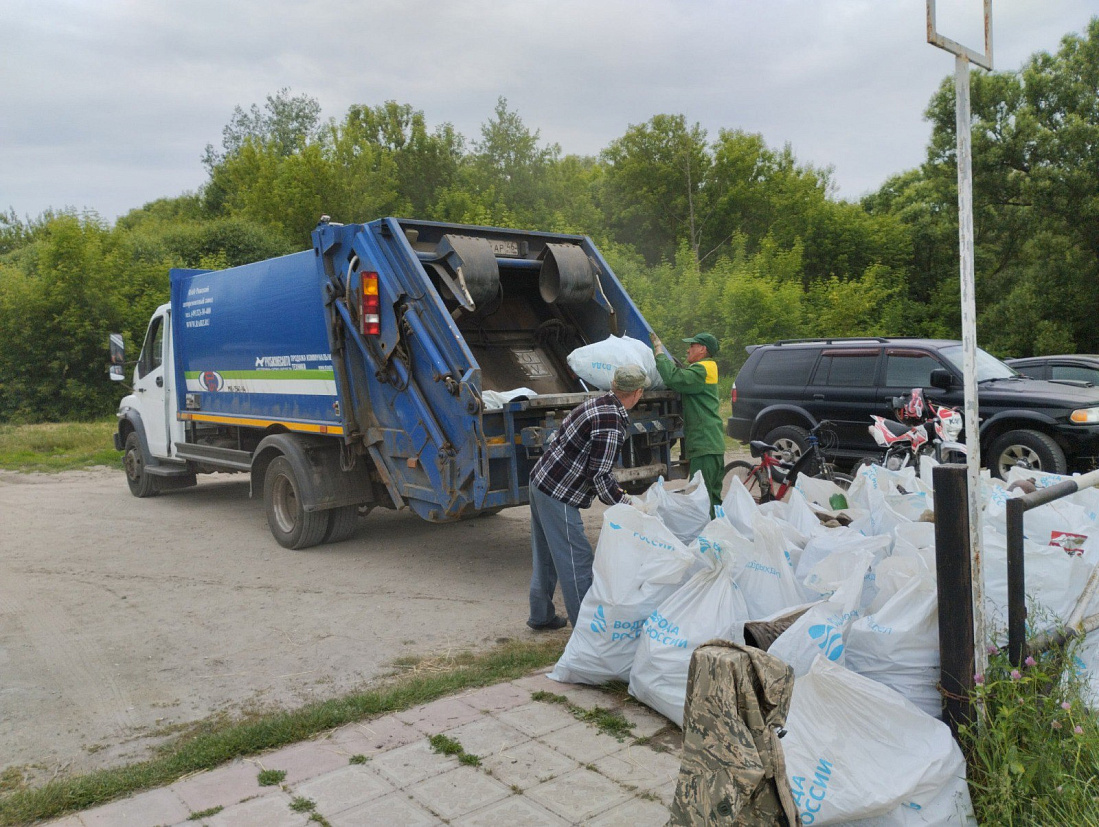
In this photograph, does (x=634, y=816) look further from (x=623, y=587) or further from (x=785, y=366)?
(x=785, y=366)

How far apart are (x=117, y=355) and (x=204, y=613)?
5.00m

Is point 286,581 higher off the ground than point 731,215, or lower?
lower

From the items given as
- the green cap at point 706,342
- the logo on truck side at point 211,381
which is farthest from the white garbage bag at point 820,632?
the logo on truck side at point 211,381

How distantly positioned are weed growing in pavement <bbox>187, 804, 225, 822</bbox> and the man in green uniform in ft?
14.5

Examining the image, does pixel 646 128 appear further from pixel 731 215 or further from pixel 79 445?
pixel 79 445

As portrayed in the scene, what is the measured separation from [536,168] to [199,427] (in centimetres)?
2815

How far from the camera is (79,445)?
50.7 ft

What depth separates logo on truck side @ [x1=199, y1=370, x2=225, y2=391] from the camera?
8516 mm

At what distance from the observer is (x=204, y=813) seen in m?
3.00

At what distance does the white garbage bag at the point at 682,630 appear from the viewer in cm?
349

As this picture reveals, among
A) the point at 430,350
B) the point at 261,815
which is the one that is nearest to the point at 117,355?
the point at 430,350

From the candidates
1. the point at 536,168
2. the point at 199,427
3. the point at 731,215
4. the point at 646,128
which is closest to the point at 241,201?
the point at 536,168

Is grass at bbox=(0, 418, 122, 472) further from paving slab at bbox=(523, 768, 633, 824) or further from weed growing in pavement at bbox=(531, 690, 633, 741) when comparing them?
paving slab at bbox=(523, 768, 633, 824)

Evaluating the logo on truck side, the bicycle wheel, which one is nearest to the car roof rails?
the bicycle wheel
